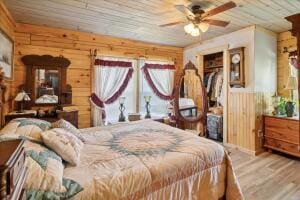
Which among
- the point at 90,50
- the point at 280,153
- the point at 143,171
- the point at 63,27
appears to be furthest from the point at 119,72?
the point at 280,153

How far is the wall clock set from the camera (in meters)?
3.52

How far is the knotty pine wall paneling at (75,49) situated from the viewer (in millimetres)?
3139

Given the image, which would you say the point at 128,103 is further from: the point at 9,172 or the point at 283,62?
the point at 9,172

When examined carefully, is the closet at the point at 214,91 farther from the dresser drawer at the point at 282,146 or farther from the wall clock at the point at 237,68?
the dresser drawer at the point at 282,146

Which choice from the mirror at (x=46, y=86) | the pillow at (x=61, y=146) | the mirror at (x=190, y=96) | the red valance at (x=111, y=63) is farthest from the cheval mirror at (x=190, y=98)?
the pillow at (x=61, y=146)

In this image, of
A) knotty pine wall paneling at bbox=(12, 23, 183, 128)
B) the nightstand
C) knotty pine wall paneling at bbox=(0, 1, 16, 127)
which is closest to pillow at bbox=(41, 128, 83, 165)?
the nightstand

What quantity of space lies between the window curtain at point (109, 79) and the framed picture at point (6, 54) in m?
1.36

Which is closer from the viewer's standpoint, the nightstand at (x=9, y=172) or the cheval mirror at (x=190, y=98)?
the nightstand at (x=9, y=172)

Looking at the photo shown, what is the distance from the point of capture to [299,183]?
2453 mm

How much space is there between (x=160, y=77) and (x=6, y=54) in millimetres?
3012

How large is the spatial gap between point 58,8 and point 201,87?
2742 mm

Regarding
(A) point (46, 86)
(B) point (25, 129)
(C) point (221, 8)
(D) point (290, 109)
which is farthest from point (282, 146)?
(A) point (46, 86)

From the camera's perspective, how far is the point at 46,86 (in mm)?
3291

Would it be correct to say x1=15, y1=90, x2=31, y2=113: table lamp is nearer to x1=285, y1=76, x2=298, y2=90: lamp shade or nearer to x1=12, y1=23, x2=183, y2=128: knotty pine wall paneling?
x1=12, y1=23, x2=183, y2=128: knotty pine wall paneling
